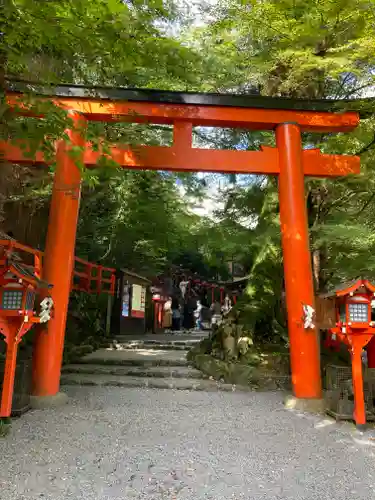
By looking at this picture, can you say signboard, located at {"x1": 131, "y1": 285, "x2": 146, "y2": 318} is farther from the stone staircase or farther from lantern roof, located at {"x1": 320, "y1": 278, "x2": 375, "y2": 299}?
lantern roof, located at {"x1": 320, "y1": 278, "x2": 375, "y2": 299}

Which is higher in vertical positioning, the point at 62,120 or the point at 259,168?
the point at 259,168

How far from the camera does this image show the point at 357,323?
16.7 feet

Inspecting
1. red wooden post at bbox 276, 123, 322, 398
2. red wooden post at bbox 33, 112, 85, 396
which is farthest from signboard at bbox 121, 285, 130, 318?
red wooden post at bbox 276, 123, 322, 398

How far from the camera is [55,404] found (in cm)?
568

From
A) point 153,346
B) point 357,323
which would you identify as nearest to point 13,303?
point 357,323

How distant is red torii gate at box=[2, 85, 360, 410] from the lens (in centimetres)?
616

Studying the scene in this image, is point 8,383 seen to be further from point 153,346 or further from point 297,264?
point 153,346

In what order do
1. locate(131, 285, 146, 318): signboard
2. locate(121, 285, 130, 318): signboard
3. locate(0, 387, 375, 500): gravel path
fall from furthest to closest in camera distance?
locate(131, 285, 146, 318): signboard
locate(121, 285, 130, 318): signboard
locate(0, 387, 375, 500): gravel path

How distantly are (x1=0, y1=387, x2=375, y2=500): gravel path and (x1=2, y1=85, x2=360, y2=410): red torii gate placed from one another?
126 centimetres

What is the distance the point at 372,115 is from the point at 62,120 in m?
6.13

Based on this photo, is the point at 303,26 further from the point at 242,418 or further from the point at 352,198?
the point at 242,418

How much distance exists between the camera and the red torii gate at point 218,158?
243 inches

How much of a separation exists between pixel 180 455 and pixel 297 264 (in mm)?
3654

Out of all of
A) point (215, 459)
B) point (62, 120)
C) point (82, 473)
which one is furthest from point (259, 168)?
point (82, 473)
